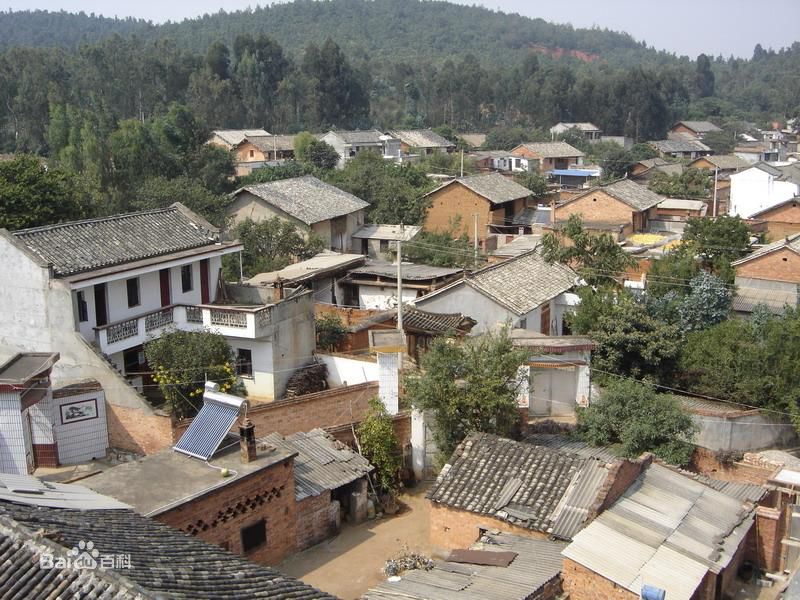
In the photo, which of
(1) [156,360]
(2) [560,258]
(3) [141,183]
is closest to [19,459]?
(1) [156,360]

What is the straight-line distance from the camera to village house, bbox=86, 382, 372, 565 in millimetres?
12555

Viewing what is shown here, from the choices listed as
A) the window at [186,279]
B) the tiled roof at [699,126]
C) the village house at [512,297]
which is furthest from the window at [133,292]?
the tiled roof at [699,126]

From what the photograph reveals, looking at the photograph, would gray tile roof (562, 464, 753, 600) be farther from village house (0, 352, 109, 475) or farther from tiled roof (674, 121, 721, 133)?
tiled roof (674, 121, 721, 133)

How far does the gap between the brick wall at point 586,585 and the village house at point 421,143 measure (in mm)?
63727

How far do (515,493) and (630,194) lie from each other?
32.4 meters

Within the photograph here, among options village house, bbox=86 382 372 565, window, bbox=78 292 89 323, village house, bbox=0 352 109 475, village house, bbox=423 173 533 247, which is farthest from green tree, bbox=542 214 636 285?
village house, bbox=0 352 109 475

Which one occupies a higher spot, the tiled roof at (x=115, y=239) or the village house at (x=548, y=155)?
the tiled roof at (x=115, y=239)

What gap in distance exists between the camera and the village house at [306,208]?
118 feet

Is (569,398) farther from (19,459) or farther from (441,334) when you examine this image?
(19,459)

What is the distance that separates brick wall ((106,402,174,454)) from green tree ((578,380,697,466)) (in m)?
8.77

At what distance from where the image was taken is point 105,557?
841cm

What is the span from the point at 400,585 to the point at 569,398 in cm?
903

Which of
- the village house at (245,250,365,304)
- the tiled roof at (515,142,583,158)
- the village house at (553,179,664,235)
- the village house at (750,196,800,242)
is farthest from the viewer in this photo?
the tiled roof at (515,142,583,158)

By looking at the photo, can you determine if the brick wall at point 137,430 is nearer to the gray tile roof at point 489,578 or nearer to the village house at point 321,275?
the gray tile roof at point 489,578
